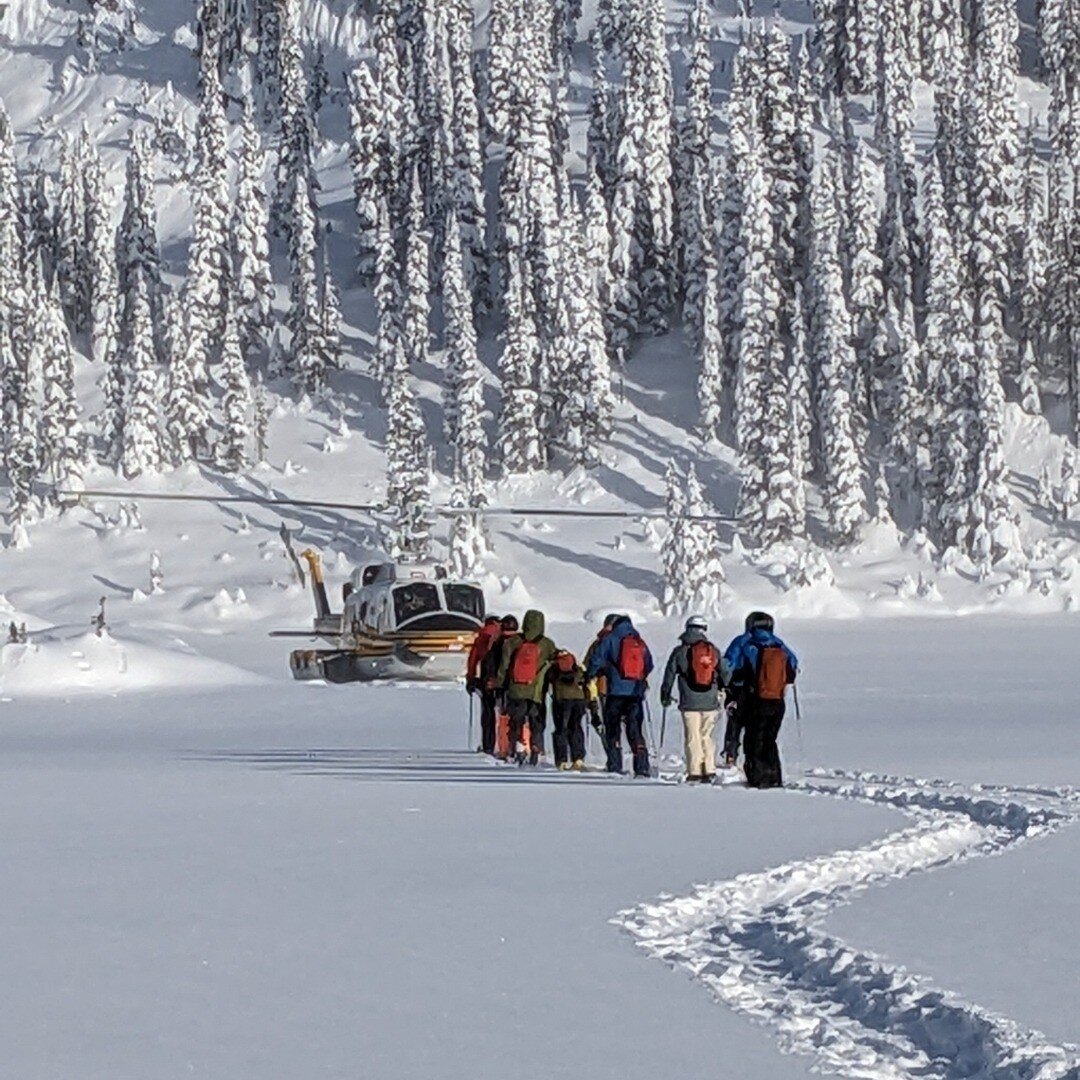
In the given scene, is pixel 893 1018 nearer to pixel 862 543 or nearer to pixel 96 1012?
pixel 96 1012

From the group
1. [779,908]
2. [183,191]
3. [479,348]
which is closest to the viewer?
[779,908]

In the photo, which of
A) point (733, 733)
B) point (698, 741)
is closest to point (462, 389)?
point (733, 733)

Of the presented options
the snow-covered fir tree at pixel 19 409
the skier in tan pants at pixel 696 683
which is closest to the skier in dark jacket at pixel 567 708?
the skier in tan pants at pixel 696 683

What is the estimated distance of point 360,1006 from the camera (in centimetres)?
765

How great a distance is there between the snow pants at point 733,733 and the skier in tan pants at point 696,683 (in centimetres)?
19

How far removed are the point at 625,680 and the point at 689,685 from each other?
48.0 inches

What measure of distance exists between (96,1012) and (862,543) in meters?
57.6

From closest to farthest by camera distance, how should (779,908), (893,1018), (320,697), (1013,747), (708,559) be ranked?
(893,1018) → (779,908) → (1013,747) → (320,697) → (708,559)

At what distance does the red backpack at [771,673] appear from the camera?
16.7 meters

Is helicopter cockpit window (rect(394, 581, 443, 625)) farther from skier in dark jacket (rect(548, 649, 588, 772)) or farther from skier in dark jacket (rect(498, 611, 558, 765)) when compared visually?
skier in dark jacket (rect(548, 649, 588, 772))

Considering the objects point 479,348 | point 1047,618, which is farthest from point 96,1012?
point 479,348

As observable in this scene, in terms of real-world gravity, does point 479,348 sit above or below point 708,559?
above

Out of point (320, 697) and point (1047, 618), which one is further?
point (1047, 618)

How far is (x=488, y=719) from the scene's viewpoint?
68.4 ft
